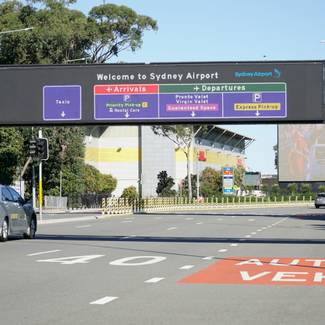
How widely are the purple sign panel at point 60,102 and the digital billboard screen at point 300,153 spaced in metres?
69.2

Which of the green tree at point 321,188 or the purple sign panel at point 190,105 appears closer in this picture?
the purple sign panel at point 190,105

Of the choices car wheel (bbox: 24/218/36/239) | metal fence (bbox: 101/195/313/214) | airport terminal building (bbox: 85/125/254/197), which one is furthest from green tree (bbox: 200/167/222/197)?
car wheel (bbox: 24/218/36/239)

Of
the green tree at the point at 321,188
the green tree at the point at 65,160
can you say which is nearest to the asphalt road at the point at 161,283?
the green tree at the point at 65,160

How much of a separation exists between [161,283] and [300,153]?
3149 inches

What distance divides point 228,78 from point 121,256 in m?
7.71

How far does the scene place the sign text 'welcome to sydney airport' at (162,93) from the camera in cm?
2275

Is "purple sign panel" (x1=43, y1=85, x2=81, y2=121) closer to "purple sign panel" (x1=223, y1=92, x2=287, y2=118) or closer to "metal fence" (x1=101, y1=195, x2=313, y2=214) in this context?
"purple sign panel" (x1=223, y1=92, x2=287, y2=118)

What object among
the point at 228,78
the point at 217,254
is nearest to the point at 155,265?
the point at 217,254

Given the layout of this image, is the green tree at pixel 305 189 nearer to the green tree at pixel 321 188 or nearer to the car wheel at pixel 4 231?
the green tree at pixel 321 188

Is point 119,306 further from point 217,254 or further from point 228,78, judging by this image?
point 228,78

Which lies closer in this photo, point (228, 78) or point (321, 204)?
point (228, 78)

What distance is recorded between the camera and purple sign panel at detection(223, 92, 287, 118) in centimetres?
2283

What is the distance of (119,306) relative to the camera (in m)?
10.0

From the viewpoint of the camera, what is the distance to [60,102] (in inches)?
923
